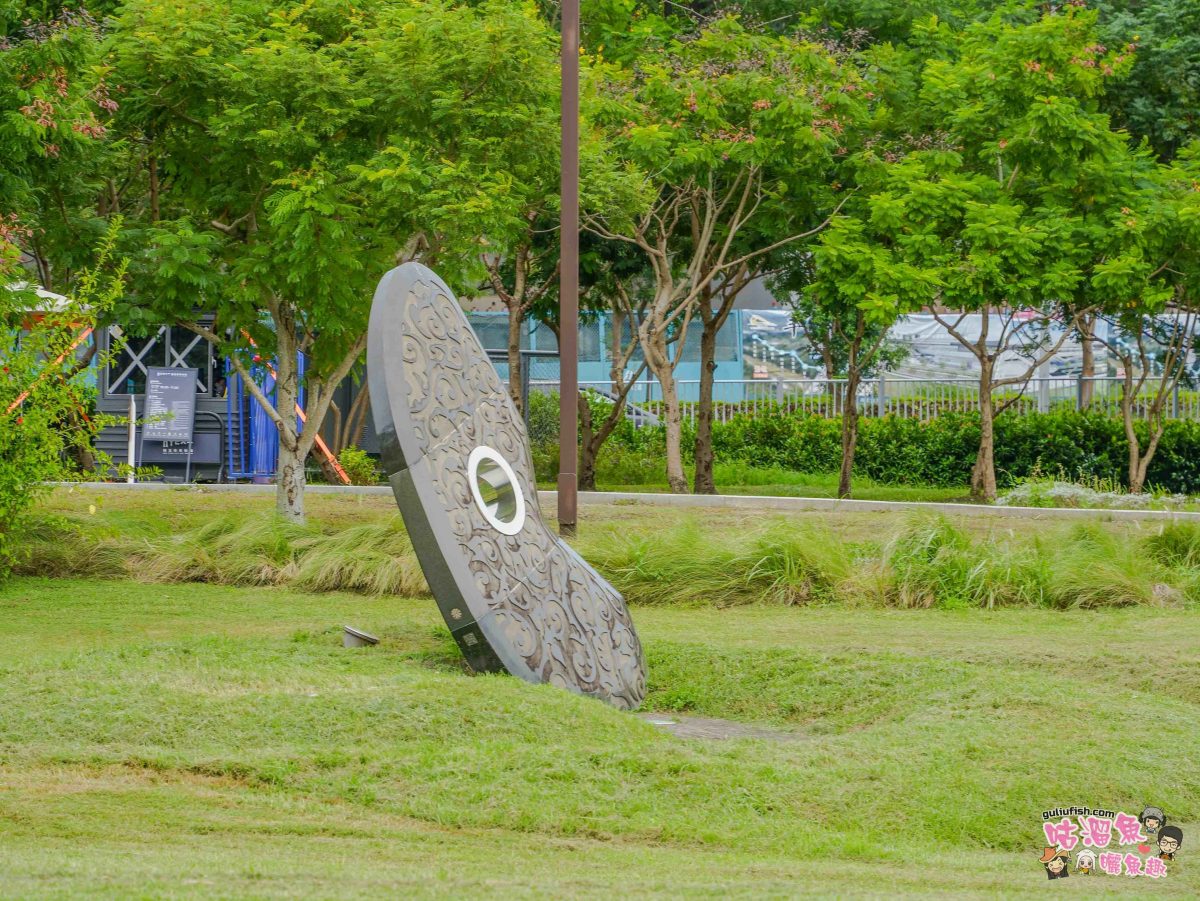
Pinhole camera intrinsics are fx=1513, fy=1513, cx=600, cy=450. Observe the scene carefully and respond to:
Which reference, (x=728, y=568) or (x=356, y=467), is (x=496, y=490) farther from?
(x=356, y=467)

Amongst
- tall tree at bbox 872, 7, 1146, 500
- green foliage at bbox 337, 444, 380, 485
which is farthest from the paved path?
green foliage at bbox 337, 444, 380, 485

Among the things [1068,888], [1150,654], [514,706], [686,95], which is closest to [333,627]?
[514,706]

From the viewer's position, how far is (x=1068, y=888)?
5.23 metres

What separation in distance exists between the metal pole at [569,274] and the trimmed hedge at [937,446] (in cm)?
989

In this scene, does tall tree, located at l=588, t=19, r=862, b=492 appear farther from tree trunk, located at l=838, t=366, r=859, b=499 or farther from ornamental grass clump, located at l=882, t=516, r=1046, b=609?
ornamental grass clump, located at l=882, t=516, r=1046, b=609

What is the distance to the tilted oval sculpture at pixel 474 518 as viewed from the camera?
27.0ft

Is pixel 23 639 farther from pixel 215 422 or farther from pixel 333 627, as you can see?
pixel 215 422

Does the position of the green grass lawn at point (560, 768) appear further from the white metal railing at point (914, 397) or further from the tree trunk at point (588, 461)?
the white metal railing at point (914, 397)

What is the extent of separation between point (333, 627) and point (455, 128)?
5.81m

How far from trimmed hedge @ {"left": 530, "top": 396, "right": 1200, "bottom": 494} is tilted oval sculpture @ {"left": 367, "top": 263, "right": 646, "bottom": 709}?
1465cm

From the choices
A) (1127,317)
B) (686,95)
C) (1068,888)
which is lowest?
(1068,888)

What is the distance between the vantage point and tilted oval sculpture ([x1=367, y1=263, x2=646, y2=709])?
823 cm

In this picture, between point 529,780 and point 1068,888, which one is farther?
point 529,780

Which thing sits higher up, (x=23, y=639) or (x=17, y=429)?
(x=17, y=429)
